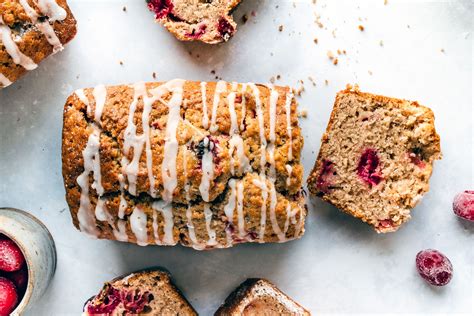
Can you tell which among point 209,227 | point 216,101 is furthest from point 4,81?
point 209,227

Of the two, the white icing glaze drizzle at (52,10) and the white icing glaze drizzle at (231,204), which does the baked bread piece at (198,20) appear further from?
the white icing glaze drizzle at (231,204)

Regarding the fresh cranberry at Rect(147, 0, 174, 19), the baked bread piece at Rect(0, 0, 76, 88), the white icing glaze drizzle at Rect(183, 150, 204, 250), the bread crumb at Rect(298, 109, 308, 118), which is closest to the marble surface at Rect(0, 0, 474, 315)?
the bread crumb at Rect(298, 109, 308, 118)

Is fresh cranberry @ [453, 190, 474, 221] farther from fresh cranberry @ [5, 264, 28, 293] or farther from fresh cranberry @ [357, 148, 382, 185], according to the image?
fresh cranberry @ [5, 264, 28, 293]

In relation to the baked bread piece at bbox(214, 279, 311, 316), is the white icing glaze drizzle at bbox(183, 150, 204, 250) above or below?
above

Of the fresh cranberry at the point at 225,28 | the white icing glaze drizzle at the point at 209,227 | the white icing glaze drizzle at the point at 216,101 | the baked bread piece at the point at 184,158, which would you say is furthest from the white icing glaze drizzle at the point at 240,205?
the fresh cranberry at the point at 225,28

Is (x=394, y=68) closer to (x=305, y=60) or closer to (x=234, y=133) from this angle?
(x=305, y=60)

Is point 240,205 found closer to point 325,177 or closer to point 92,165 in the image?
point 325,177

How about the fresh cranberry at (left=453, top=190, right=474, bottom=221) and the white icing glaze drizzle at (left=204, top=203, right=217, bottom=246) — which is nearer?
the white icing glaze drizzle at (left=204, top=203, right=217, bottom=246)
